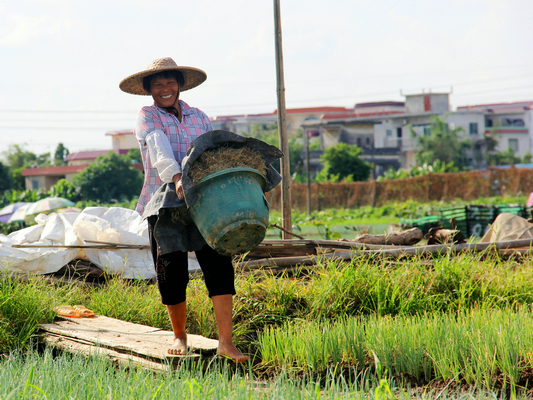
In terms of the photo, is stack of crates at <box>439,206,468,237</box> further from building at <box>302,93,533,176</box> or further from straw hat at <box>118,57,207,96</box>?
building at <box>302,93,533,176</box>

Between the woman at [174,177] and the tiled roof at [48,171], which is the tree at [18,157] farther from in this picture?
the woman at [174,177]

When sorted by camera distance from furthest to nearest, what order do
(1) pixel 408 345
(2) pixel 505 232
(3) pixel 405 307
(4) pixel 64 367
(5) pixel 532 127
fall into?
(5) pixel 532 127
(2) pixel 505 232
(3) pixel 405 307
(1) pixel 408 345
(4) pixel 64 367

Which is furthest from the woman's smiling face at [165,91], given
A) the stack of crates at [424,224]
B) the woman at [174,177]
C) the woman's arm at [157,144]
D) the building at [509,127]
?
the building at [509,127]

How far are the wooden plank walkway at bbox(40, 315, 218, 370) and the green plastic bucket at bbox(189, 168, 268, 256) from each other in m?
0.65

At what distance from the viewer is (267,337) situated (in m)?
Answer: 3.30

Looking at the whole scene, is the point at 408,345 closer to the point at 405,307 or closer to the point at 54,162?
the point at 405,307

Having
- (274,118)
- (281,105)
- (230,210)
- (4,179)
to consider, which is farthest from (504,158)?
(230,210)

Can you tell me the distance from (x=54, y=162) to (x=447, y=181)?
4883 centimetres

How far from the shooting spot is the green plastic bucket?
2.66 meters

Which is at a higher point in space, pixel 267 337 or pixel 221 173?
pixel 221 173

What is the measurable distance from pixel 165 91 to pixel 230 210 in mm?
1034

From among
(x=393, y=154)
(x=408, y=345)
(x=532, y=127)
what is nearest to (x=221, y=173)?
(x=408, y=345)

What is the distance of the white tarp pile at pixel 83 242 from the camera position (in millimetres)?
5051

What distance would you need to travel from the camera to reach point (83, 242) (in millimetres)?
5391
